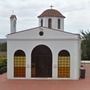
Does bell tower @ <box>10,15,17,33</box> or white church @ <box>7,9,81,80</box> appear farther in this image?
bell tower @ <box>10,15,17,33</box>

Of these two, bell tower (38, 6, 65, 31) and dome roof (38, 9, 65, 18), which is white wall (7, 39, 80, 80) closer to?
bell tower (38, 6, 65, 31)

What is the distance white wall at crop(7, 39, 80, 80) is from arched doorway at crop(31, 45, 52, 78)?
13.1 inches

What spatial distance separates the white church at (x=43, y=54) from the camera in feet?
121

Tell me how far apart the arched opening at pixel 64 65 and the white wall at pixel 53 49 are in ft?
0.84

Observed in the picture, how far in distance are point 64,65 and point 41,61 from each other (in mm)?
2038

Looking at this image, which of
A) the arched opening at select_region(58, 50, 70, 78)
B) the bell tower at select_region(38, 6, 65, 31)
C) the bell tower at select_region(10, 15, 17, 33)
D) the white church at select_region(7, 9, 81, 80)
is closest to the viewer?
the arched opening at select_region(58, 50, 70, 78)

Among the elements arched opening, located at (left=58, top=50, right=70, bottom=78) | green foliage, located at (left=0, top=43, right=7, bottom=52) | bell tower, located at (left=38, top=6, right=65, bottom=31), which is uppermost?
bell tower, located at (left=38, top=6, right=65, bottom=31)

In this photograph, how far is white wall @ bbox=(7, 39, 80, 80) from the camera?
121 ft

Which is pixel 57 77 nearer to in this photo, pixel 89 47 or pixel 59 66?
pixel 59 66

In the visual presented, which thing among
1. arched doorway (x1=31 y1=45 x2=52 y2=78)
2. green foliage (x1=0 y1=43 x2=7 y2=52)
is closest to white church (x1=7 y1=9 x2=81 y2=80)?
arched doorway (x1=31 y1=45 x2=52 y2=78)

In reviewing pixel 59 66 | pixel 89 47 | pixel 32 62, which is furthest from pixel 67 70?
pixel 89 47

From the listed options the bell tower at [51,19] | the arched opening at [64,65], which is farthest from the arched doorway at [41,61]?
the bell tower at [51,19]

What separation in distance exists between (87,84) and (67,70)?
4.82m

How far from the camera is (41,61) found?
123 ft
